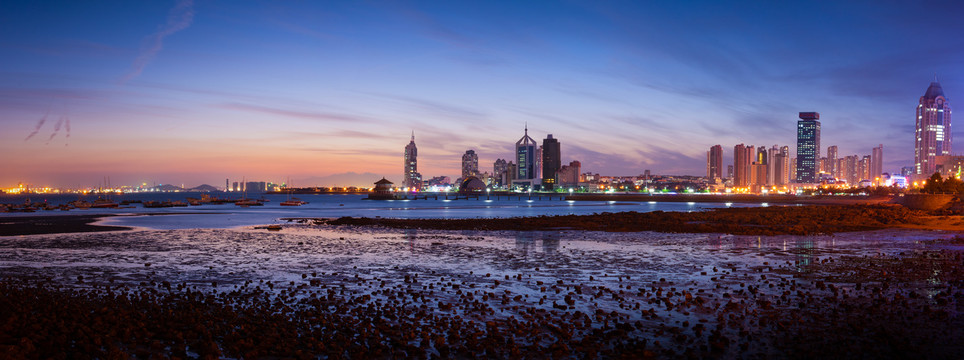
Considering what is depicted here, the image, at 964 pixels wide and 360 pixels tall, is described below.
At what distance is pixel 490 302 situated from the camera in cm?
1578

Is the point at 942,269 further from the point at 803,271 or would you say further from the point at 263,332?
the point at 263,332

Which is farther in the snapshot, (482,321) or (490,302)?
(490,302)

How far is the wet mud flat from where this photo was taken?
11172 mm

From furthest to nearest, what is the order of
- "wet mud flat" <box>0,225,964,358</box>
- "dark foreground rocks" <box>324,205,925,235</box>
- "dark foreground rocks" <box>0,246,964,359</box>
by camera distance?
"dark foreground rocks" <box>324,205,925,235</box> → "wet mud flat" <box>0,225,964,358</box> → "dark foreground rocks" <box>0,246,964,359</box>

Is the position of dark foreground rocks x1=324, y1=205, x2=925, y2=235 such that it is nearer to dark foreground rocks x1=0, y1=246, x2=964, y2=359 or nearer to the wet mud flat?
the wet mud flat

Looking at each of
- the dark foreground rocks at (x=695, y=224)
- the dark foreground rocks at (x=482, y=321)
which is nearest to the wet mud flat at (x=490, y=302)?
the dark foreground rocks at (x=482, y=321)

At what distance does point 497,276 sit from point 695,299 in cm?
756

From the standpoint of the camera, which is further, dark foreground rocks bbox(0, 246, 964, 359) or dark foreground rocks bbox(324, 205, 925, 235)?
dark foreground rocks bbox(324, 205, 925, 235)

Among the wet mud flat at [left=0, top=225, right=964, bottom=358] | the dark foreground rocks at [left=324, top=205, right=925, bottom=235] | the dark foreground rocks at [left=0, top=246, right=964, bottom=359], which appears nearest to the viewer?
the dark foreground rocks at [left=0, top=246, right=964, bottom=359]

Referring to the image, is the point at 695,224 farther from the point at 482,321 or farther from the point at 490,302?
the point at 482,321

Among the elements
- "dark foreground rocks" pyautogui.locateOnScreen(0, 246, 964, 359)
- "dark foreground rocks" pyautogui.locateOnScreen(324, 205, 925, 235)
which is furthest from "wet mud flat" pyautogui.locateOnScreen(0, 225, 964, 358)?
"dark foreground rocks" pyautogui.locateOnScreen(324, 205, 925, 235)

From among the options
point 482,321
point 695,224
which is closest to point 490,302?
point 482,321

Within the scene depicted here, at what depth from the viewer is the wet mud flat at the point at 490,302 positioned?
11.2m

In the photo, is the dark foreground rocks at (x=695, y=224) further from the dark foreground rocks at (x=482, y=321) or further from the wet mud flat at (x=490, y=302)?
the dark foreground rocks at (x=482, y=321)
